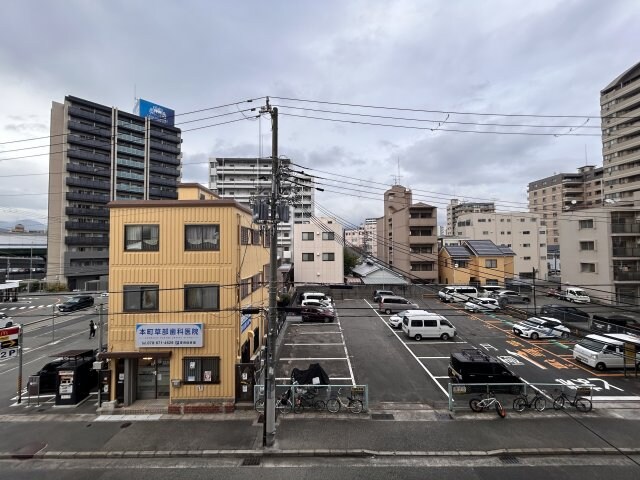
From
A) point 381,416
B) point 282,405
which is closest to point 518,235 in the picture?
point 381,416

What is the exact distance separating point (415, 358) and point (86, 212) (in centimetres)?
6527

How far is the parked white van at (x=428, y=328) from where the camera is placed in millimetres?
24531

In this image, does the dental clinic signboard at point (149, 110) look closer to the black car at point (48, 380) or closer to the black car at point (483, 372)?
the black car at point (48, 380)

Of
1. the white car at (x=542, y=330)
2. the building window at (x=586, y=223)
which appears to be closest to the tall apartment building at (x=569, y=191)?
the building window at (x=586, y=223)

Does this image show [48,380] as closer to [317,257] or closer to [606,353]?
[606,353]

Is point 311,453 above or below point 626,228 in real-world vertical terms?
below

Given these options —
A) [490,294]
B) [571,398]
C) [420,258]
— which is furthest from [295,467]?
[420,258]

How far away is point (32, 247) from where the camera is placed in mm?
67875

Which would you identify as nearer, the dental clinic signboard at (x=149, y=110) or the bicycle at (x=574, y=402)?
the bicycle at (x=574, y=402)

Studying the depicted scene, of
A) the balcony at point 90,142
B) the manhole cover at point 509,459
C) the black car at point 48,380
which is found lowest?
the manhole cover at point 509,459

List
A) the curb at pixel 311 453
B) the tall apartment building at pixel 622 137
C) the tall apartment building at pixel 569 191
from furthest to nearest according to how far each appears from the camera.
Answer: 1. the tall apartment building at pixel 569 191
2. the tall apartment building at pixel 622 137
3. the curb at pixel 311 453

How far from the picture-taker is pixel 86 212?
6250 cm

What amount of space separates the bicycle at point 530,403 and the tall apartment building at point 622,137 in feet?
146

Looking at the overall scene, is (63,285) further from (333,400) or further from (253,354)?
(333,400)
